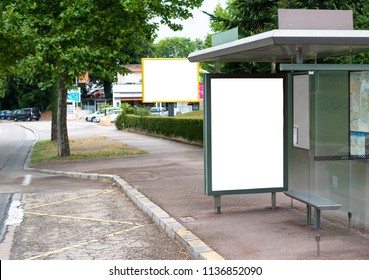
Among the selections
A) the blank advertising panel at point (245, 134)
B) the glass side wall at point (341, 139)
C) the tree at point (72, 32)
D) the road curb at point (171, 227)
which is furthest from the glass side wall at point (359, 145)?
the tree at point (72, 32)

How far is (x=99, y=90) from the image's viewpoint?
97.3m

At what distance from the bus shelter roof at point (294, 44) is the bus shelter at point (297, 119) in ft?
0.04

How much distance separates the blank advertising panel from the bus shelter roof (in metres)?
0.53

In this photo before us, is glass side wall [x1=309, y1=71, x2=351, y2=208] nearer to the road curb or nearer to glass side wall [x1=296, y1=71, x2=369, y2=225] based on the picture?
glass side wall [x1=296, y1=71, x2=369, y2=225]

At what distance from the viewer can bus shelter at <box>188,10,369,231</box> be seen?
720cm

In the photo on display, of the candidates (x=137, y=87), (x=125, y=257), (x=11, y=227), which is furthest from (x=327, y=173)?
(x=137, y=87)

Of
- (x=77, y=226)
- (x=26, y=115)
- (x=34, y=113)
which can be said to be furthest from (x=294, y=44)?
(x=34, y=113)

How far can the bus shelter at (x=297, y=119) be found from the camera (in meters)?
7.20

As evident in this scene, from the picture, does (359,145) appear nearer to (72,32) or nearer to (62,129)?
(72,32)

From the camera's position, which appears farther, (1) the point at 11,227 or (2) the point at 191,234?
(1) the point at 11,227

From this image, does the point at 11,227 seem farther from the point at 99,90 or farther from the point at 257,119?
the point at 99,90

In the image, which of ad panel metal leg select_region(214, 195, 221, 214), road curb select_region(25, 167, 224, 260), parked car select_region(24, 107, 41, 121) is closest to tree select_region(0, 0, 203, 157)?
road curb select_region(25, 167, 224, 260)

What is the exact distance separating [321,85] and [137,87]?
251ft

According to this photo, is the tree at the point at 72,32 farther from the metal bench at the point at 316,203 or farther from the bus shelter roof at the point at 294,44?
the metal bench at the point at 316,203
